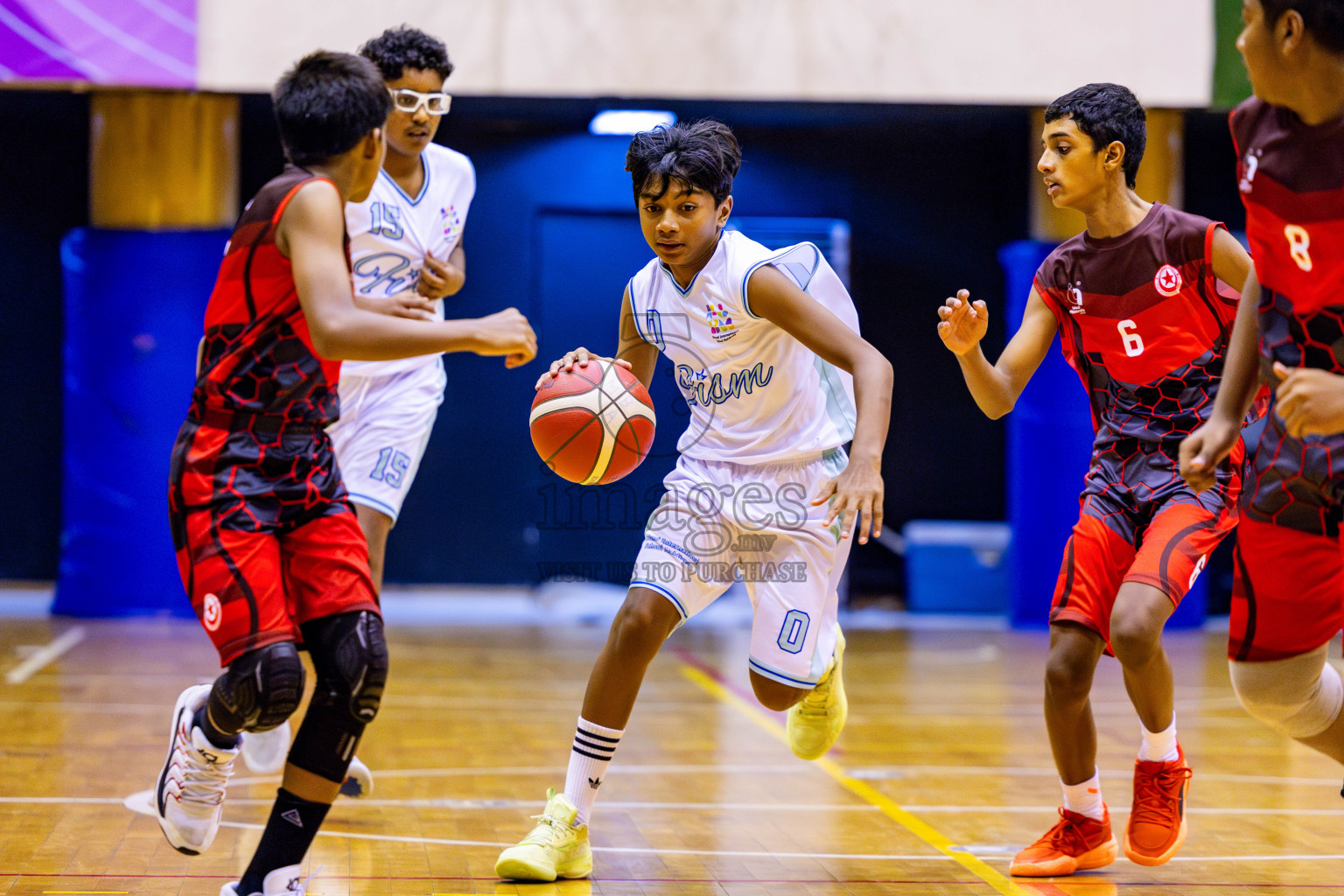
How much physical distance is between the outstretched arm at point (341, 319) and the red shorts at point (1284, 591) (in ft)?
4.50

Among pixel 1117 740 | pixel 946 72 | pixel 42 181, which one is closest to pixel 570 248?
pixel 946 72

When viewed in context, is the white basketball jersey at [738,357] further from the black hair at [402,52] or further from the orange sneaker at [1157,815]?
the orange sneaker at [1157,815]

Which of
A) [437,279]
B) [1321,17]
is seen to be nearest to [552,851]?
[437,279]

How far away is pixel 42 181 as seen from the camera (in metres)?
10.2

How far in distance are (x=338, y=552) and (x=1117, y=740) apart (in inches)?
141

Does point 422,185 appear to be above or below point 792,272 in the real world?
above

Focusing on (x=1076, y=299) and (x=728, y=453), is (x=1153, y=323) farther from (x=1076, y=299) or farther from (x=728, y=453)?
(x=728, y=453)

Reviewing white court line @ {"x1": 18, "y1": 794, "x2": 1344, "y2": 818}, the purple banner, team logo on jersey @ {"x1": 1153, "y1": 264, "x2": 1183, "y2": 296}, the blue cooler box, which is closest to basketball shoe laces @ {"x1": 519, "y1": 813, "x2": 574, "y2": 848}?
white court line @ {"x1": 18, "y1": 794, "x2": 1344, "y2": 818}

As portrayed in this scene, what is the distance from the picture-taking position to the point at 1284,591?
2432mm

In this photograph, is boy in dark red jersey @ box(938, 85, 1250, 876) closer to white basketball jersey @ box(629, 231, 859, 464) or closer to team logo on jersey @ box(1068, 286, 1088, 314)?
team logo on jersey @ box(1068, 286, 1088, 314)

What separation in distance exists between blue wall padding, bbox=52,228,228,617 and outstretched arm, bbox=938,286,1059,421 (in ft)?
21.8

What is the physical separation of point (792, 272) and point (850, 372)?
47 cm

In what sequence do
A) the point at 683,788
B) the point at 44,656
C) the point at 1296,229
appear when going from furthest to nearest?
the point at 44,656 → the point at 683,788 → the point at 1296,229

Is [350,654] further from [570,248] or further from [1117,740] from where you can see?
[570,248]
